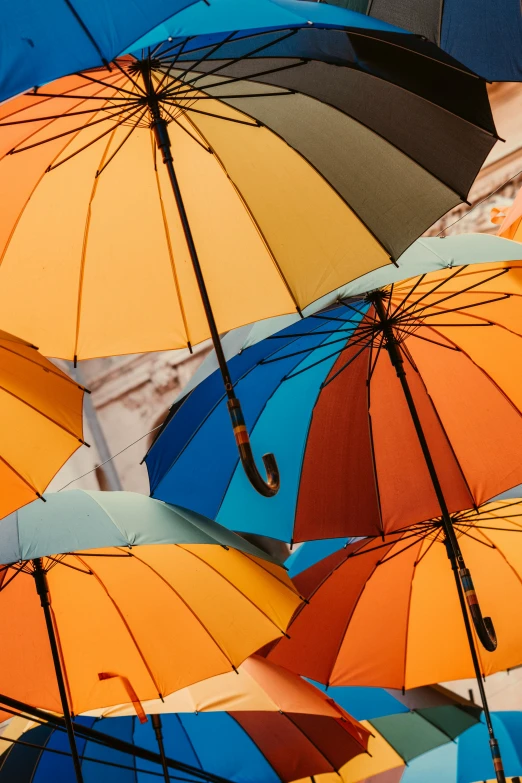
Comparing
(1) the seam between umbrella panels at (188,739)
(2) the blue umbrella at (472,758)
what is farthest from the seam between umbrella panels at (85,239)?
(2) the blue umbrella at (472,758)

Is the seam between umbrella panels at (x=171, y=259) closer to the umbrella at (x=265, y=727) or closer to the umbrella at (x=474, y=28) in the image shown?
the umbrella at (x=474, y=28)

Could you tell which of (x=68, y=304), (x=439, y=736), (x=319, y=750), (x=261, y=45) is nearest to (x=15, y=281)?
(x=68, y=304)

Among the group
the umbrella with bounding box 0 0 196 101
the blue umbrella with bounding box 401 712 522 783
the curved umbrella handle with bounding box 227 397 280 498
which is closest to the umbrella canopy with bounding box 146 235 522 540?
the curved umbrella handle with bounding box 227 397 280 498

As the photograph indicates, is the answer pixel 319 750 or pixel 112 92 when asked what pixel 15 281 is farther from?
pixel 319 750

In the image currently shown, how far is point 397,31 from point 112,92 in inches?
44.5

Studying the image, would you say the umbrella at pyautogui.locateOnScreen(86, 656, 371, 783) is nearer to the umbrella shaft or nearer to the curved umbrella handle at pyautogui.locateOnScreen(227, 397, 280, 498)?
the curved umbrella handle at pyautogui.locateOnScreen(227, 397, 280, 498)

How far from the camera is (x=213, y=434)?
500 cm

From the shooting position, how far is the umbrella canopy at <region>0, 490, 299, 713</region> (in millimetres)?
4434

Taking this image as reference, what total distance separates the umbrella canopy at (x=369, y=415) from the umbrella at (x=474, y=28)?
903mm

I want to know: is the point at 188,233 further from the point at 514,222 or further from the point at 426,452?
the point at 514,222

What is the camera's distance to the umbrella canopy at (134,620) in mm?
4434

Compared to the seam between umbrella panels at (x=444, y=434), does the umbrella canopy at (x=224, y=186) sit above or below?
above

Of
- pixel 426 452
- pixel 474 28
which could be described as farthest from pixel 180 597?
pixel 474 28

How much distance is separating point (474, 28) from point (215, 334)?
2113 mm
